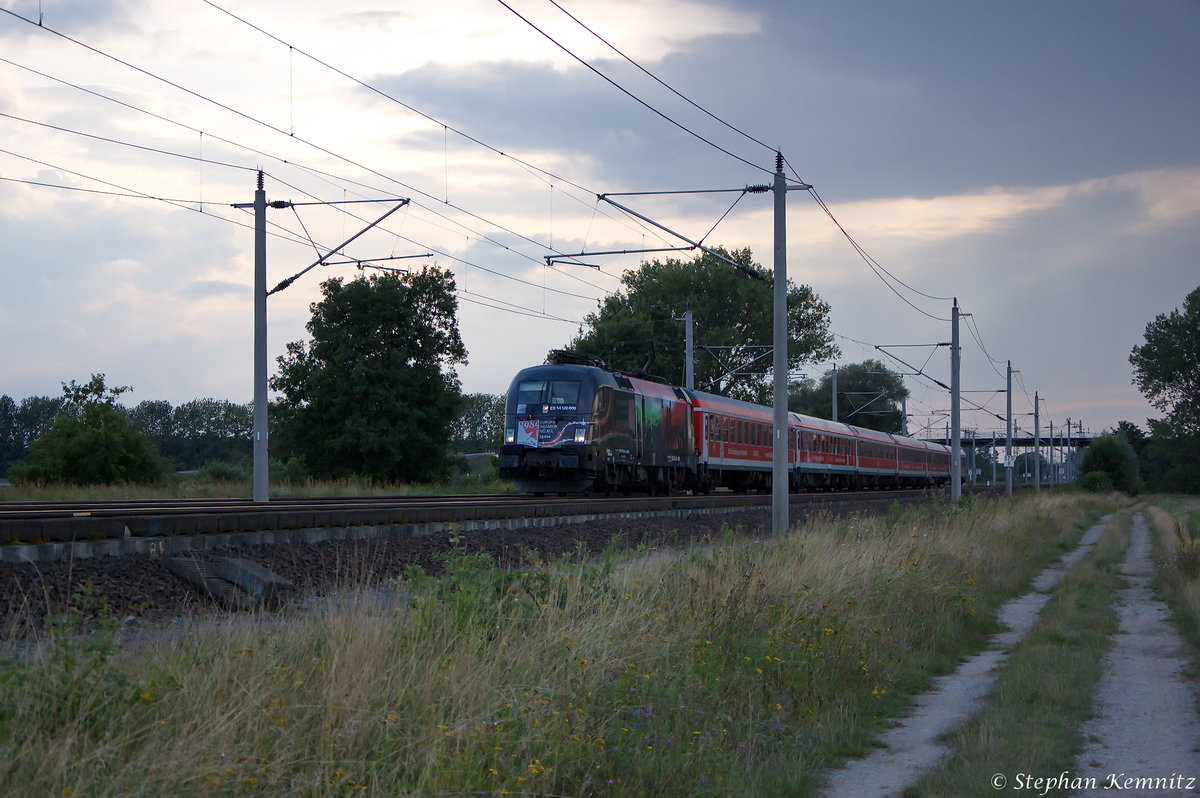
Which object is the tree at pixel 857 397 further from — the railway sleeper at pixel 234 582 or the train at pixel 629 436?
the railway sleeper at pixel 234 582

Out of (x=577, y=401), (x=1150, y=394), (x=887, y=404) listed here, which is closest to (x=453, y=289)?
(x=577, y=401)

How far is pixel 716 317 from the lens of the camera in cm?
7750

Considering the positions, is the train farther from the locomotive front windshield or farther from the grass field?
the grass field

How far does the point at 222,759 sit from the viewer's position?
4.24 metres

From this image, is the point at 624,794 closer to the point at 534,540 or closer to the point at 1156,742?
the point at 1156,742

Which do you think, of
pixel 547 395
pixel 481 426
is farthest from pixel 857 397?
pixel 547 395

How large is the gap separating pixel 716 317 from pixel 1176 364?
4310cm

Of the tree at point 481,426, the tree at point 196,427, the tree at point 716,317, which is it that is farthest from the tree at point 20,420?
the tree at point 716,317

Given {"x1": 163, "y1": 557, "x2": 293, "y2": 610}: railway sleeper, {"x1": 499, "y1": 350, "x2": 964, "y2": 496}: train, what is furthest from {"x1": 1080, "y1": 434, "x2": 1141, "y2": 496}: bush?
{"x1": 163, "y1": 557, "x2": 293, "y2": 610}: railway sleeper

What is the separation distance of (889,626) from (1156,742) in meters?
3.64

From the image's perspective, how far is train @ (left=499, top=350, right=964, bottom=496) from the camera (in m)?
25.9

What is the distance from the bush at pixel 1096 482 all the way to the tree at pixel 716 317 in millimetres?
23120

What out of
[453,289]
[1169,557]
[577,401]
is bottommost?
[1169,557]

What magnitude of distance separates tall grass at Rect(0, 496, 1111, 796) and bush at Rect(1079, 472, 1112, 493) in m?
79.2
